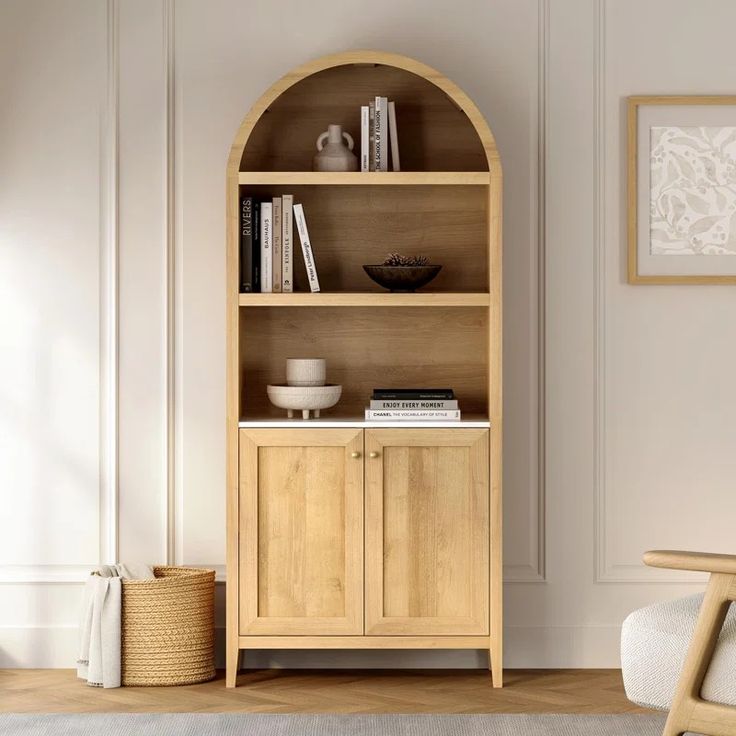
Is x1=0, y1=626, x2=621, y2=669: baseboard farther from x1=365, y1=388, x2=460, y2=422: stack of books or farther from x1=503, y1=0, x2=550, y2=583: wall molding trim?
x1=365, y1=388, x2=460, y2=422: stack of books

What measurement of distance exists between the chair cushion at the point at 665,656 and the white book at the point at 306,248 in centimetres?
153

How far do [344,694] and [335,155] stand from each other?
5.54 feet

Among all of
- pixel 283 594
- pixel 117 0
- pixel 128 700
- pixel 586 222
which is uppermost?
pixel 117 0

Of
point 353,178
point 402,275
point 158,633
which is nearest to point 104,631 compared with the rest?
point 158,633

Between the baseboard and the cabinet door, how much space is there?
34 centimetres

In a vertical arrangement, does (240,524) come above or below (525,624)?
above

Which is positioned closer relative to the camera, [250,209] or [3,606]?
[250,209]

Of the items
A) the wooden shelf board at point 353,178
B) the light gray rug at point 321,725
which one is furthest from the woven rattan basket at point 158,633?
the wooden shelf board at point 353,178

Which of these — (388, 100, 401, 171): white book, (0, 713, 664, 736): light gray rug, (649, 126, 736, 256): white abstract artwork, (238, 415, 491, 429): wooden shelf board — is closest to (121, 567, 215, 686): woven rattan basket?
(0, 713, 664, 736): light gray rug

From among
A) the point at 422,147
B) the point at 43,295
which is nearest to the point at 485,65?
the point at 422,147

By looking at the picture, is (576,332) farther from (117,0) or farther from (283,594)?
(117,0)

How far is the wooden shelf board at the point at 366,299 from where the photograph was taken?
319 centimetres

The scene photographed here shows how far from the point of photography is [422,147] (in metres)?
3.53

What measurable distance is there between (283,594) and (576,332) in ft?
4.28
